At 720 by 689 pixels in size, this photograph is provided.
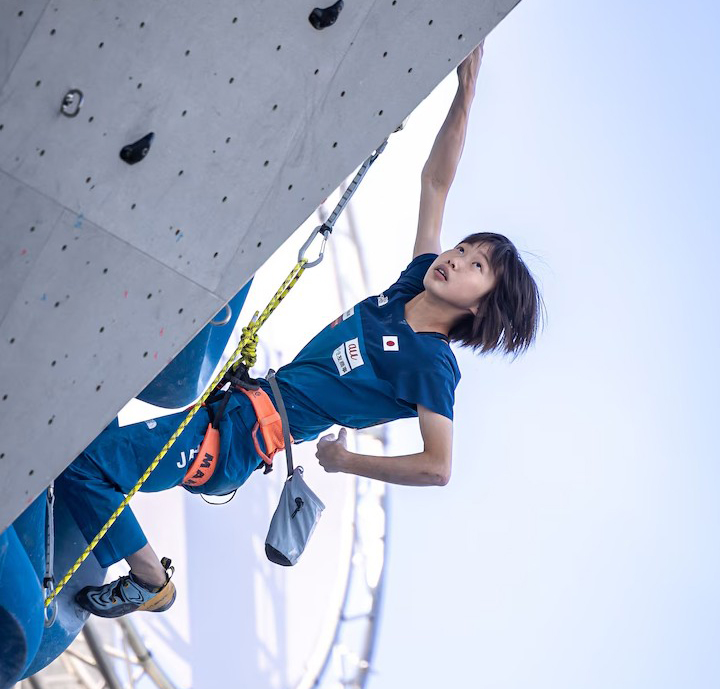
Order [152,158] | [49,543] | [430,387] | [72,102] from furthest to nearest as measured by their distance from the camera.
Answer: [430,387] < [49,543] < [152,158] < [72,102]

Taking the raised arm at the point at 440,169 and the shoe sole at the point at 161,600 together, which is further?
the raised arm at the point at 440,169

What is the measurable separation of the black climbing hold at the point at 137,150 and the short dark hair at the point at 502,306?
1330mm

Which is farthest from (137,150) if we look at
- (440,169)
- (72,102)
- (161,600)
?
(161,600)

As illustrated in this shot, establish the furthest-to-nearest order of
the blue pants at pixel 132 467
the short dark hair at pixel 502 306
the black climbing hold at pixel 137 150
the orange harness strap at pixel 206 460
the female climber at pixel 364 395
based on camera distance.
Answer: the short dark hair at pixel 502 306
the orange harness strap at pixel 206 460
the female climber at pixel 364 395
the blue pants at pixel 132 467
the black climbing hold at pixel 137 150

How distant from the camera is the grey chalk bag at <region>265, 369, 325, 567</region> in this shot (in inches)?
123

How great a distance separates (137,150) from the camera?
2150 mm

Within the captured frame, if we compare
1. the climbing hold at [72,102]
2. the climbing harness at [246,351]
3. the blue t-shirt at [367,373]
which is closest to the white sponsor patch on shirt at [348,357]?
the blue t-shirt at [367,373]

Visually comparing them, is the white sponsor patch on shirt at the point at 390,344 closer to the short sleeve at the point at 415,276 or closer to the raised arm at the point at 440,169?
the short sleeve at the point at 415,276

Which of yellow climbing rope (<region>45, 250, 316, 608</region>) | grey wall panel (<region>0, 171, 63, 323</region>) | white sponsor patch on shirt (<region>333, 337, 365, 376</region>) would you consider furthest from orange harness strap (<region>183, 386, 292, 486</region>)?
grey wall panel (<region>0, 171, 63, 323</region>)

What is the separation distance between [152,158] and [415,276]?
135 centimetres

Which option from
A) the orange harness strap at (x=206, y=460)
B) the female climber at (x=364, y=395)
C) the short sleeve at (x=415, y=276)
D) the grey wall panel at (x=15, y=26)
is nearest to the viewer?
the grey wall panel at (x=15, y=26)

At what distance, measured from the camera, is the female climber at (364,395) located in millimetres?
2959

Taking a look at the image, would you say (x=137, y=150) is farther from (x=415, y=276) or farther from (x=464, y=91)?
(x=464, y=91)

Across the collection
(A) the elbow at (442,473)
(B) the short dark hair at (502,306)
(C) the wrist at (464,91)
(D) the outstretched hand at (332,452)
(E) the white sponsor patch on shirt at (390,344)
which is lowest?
(D) the outstretched hand at (332,452)
